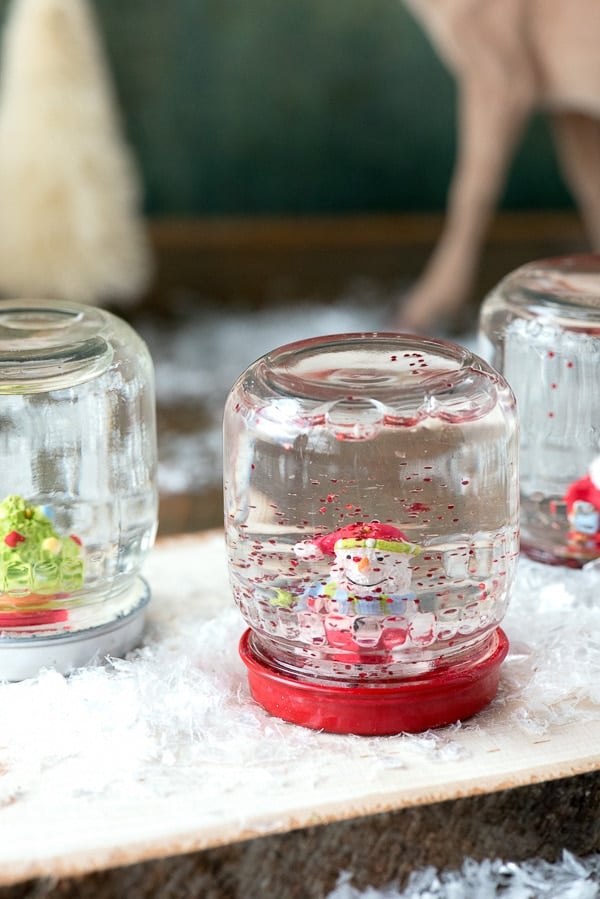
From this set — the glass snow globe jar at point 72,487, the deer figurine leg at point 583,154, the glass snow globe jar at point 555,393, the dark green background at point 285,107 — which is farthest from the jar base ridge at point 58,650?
the dark green background at point 285,107

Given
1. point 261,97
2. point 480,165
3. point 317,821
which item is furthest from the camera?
point 261,97

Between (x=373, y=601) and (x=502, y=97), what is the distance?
1227mm

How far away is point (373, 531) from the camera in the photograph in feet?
2.60

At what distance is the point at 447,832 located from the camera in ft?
2.40

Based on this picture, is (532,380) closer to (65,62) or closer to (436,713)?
(436,713)

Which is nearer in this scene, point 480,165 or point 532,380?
point 532,380

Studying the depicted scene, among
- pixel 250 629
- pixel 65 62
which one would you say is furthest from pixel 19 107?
pixel 250 629

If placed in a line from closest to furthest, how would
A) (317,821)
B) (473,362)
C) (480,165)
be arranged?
(317,821) < (473,362) < (480,165)

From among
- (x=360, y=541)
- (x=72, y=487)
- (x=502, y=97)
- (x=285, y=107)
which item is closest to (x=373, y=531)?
(x=360, y=541)

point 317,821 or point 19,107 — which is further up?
point 19,107

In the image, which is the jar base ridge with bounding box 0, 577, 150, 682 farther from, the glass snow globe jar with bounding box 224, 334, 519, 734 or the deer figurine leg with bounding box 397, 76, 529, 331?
the deer figurine leg with bounding box 397, 76, 529, 331

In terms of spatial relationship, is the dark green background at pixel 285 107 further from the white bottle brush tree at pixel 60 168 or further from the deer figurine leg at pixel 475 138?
the deer figurine leg at pixel 475 138

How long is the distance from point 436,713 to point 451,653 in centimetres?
4

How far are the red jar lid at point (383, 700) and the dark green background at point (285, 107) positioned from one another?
178 cm
